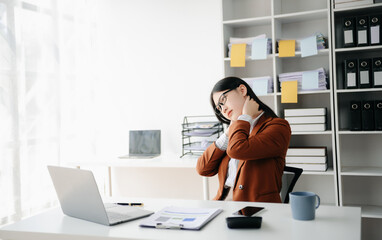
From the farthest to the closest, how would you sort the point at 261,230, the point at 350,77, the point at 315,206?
the point at 350,77
the point at 315,206
the point at 261,230

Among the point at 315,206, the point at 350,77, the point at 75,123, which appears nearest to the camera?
the point at 315,206

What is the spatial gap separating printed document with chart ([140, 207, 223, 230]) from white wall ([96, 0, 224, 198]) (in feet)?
6.78

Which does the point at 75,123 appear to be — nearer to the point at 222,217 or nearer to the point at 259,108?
the point at 259,108

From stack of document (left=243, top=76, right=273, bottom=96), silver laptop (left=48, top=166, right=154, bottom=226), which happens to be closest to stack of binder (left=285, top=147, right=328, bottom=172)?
stack of document (left=243, top=76, right=273, bottom=96)

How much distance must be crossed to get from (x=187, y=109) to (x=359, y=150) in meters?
1.48

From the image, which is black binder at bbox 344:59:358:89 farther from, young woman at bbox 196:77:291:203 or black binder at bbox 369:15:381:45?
young woman at bbox 196:77:291:203

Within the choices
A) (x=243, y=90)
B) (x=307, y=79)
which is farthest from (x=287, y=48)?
(x=243, y=90)

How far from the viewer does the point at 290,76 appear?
3.04 metres

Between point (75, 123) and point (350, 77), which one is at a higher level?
point (350, 77)

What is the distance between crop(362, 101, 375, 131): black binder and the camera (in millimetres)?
2842

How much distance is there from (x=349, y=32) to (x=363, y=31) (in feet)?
0.30

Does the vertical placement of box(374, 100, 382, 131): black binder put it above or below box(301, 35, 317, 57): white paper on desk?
below

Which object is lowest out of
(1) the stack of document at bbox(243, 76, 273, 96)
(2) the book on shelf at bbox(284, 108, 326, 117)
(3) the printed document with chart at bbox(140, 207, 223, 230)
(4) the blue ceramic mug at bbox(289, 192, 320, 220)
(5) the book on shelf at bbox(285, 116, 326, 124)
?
(3) the printed document with chart at bbox(140, 207, 223, 230)

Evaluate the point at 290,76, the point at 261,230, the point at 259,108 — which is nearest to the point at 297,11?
the point at 290,76
